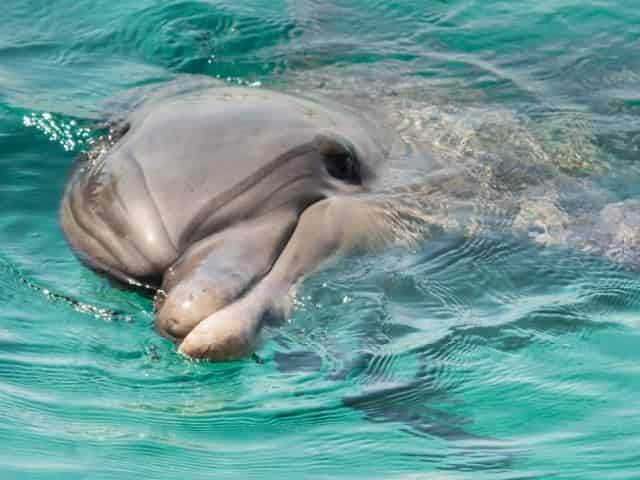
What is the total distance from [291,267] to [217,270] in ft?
1.60

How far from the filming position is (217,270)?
645 centimetres

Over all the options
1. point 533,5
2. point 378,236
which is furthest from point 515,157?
point 533,5

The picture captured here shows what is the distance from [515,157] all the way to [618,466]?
3693 mm

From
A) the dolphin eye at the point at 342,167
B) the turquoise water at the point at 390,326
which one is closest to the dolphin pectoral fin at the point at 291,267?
the turquoise water at the point at 390,326

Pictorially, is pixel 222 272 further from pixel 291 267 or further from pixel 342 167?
pixel 342 167

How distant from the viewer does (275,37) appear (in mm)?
11914

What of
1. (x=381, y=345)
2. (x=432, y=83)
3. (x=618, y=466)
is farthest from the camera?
(x=432, y=83)

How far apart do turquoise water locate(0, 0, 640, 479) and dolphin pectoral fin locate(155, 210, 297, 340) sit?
25cm

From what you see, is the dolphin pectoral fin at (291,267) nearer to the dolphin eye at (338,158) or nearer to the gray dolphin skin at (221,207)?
the gray dolphin skin at (221,207)

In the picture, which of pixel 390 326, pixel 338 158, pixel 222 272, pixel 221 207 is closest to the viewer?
pixel 222 272

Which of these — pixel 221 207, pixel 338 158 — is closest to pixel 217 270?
pixel 221 207

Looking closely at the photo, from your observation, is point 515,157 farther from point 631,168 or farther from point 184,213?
point 184,213

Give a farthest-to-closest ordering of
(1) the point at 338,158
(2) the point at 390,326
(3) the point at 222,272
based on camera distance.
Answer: (1) the point at 338,158 → (2) the point at 390,326 → (3) the point at 222,272

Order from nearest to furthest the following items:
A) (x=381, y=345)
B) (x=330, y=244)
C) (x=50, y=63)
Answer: (x=381, y=345), (x=330, y=244), (x=50, y=63)
